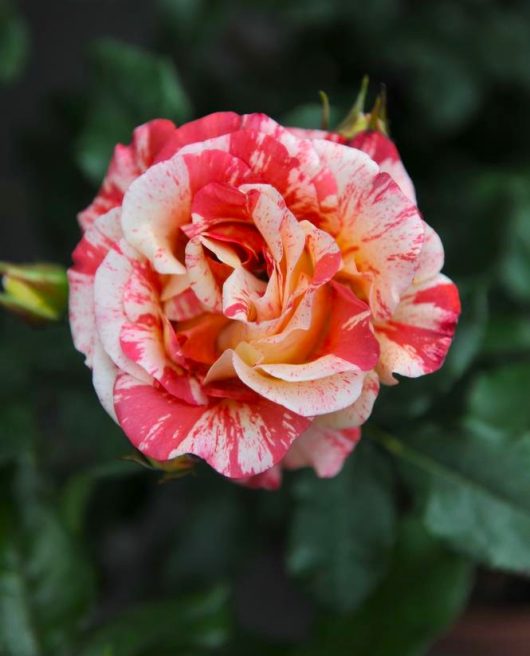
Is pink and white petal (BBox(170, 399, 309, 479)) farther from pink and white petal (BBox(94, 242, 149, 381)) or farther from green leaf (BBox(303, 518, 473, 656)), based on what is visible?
green leaf (BBox(303, 518, 473, 656))

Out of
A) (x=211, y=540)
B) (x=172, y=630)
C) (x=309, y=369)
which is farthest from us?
A: (x=211, y=540)

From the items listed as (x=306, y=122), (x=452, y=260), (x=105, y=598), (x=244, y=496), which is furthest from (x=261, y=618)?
(x=306, y=122)

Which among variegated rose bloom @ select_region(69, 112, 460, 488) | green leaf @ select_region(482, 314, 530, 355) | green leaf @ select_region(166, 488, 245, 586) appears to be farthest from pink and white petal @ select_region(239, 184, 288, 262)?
green leaf @ select_region(166, 488, 245, 586)

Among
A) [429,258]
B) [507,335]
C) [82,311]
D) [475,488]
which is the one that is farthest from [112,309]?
[507,335]

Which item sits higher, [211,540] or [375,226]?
[375,226]

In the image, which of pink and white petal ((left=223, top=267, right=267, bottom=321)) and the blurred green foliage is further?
the blurred green foliage

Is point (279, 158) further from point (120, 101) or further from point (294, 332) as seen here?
point (120, 101)

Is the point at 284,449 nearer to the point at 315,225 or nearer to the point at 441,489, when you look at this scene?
the point at 315,225
